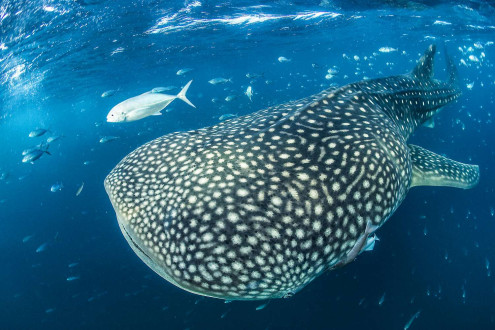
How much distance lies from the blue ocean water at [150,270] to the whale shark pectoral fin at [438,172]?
17.1ft

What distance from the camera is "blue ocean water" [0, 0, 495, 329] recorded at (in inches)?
372

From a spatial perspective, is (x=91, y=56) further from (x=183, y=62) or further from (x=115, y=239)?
(x=115, y=239)

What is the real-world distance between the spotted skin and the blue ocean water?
587cm

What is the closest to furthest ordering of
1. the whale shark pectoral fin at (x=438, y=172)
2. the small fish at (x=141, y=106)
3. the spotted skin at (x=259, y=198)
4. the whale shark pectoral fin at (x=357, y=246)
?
1. the spotted skin at (x=259, y=198)
2. the whale shark pectoral fin at (x=357, y=246)
3. the whale shark pectoral fin at (x=438, y=172)
4. the small fish at (x=141, y=106)

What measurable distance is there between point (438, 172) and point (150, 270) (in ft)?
36.4

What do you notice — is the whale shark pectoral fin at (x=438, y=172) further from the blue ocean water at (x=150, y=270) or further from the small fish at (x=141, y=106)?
the small fish at (x=141, y=106)

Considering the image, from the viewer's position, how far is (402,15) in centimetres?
2338

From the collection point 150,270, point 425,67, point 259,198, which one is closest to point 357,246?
point 259,198

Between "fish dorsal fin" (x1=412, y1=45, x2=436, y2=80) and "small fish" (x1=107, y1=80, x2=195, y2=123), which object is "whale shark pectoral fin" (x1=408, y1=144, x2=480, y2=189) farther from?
"small fish" (x1=107, y1=80, x2=195, y2=123)

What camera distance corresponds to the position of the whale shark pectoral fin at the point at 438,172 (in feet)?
15.1

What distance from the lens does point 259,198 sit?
244 centimetres

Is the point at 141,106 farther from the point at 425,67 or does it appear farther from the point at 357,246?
the point at 357,246

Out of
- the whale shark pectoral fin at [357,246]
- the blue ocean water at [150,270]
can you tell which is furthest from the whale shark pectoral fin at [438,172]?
the blue ocean water at [150,270]

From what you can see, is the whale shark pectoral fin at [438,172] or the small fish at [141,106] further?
the small fish at [141,106]
